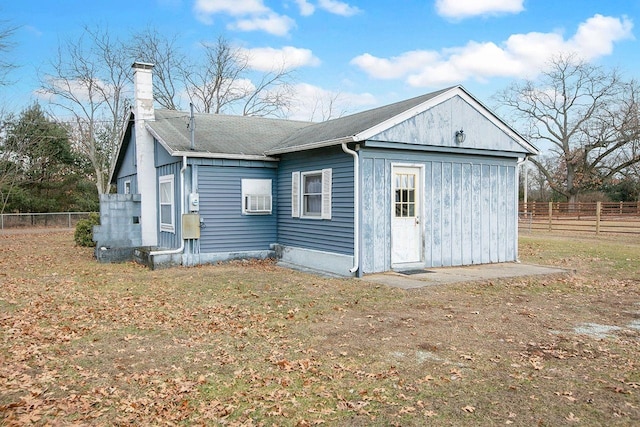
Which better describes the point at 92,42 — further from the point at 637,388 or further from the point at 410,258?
the point at 637,388

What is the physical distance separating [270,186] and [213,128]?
269 cm

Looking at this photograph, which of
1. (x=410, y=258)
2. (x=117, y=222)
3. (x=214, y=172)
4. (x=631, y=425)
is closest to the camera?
(x=631, y=425)

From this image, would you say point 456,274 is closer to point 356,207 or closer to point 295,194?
point 356,207

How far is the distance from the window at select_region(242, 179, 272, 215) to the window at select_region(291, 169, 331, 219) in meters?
1.03

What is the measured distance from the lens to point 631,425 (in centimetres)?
392

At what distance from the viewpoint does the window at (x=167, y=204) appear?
13.4 meters

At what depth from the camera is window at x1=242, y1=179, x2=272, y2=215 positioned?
43.6 ft

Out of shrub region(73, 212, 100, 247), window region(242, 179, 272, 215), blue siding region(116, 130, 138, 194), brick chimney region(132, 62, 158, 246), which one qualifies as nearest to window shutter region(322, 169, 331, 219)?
window region(242, 179, 272, 215)

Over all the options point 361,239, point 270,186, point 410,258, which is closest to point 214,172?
point 270,186

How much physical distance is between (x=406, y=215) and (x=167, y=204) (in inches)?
260

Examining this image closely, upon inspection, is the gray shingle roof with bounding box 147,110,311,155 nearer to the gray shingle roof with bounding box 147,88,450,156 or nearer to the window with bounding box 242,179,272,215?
the gray shingle roof with bounding box 147,88,450,156

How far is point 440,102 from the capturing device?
37.0 ft

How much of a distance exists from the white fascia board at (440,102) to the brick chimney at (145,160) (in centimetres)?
722

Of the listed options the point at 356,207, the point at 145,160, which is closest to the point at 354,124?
the point at 356,207
